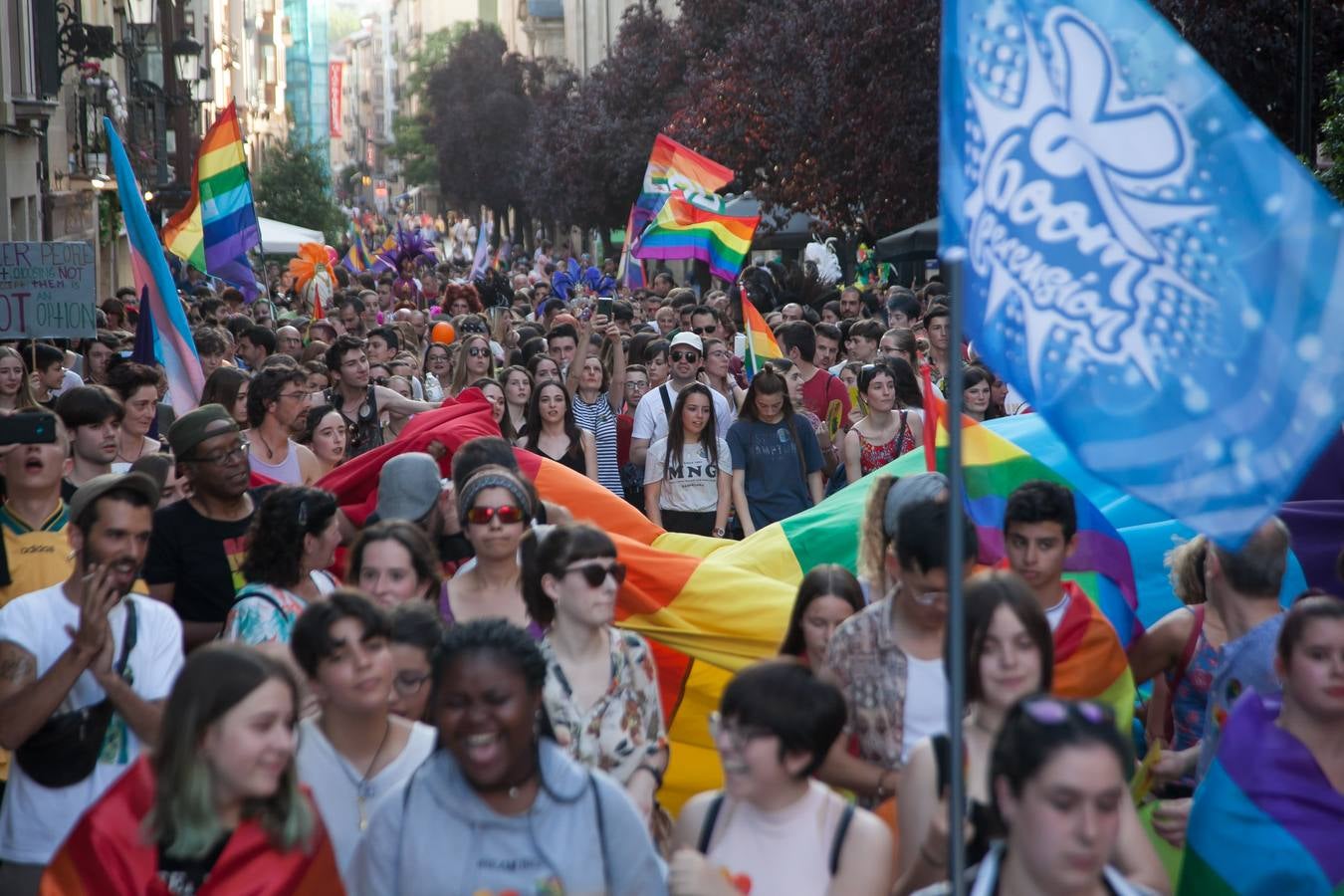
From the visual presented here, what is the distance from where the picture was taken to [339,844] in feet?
13.6

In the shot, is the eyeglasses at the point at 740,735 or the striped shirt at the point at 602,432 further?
the striped shirt at the point at 602,432

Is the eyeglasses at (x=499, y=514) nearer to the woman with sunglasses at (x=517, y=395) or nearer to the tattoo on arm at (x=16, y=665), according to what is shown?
the tattoo on arm at (x=16, y=665)

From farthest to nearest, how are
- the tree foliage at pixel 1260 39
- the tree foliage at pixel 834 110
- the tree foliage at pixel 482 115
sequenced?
the tree foliage at pixel 482 115, the tree foliage at pixel 834 110, the tree foliage at pixel 1260 39

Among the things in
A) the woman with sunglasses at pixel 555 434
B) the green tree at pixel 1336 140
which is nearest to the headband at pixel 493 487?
the woman with sunglasses at pixel 555 434

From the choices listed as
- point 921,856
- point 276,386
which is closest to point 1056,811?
point 921,856

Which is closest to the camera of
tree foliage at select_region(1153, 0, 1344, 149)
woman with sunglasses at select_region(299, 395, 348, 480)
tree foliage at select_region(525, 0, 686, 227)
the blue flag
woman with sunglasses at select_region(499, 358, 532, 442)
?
the blue flag

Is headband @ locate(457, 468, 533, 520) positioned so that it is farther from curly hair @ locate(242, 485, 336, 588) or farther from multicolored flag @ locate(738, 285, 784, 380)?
multicolored flag @ locate(738, 285, 784, 380)

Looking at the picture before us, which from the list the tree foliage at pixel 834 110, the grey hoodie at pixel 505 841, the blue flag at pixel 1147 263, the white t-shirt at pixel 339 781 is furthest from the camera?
the tree foliage at pixel 834 110

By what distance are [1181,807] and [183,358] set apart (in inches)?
258

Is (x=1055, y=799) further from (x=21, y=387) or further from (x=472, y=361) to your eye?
(x=472, y=361)

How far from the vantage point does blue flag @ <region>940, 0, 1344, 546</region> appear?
169 inches

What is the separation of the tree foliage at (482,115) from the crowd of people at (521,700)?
60922 mm

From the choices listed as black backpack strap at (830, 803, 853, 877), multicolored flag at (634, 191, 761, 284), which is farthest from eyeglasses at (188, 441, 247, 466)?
multicolored flag at (634, 191, 761, 284)

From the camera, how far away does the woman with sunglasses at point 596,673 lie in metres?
4.82
